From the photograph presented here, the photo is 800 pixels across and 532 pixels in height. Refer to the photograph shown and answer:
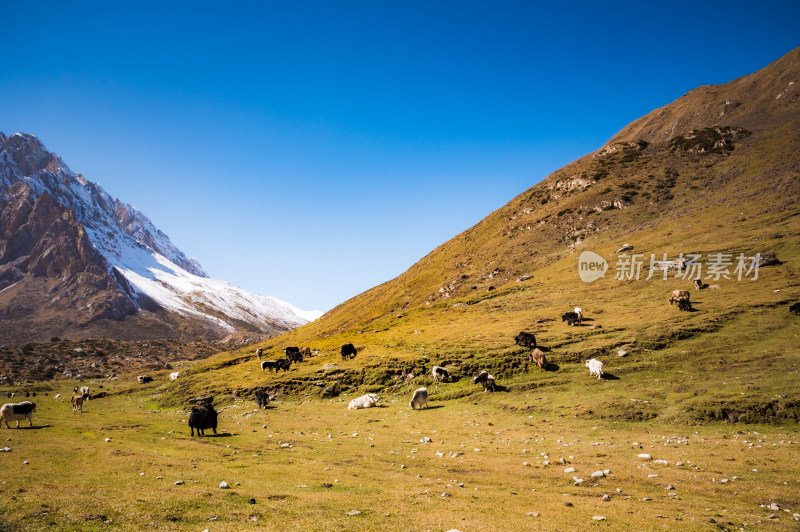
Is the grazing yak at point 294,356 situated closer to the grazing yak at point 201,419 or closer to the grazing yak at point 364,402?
the grazing yak at point 364,402

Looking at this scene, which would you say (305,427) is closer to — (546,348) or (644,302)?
(546,348)

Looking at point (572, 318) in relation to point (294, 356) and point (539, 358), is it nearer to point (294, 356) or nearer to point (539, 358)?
point (539, 358)

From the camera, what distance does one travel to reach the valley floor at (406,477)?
1043 cm

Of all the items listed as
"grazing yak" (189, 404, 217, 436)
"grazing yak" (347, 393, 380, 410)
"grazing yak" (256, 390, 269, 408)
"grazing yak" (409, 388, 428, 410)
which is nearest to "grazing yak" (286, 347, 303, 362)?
"grazing yak" (256, 390, 269, 408)

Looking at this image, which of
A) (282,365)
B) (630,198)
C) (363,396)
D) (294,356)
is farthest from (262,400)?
(630,198)

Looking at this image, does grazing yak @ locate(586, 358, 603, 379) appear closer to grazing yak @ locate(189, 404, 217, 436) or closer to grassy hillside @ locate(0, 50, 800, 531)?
grassy hillside @ locate(0, 50, 800, 531)

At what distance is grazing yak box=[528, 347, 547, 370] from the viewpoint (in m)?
38.7

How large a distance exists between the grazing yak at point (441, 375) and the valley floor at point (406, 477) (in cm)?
1172

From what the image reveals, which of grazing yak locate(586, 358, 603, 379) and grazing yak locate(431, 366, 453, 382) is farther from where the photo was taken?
grazing yak locate(431, 366, 453, 382)

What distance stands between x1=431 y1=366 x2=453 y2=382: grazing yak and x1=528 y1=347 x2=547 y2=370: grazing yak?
29.7ft

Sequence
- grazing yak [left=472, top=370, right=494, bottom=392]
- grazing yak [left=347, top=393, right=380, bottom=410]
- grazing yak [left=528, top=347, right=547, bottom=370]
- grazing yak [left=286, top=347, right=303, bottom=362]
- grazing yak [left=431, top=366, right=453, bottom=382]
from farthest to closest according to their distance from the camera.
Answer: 1. grazing yak [left=286, top=347, right=303, bottom=362]
2. grazing yak [left=431, top=366, right=453, bottom=382]
3. grazing yak [left=528, top=347, right=547, bottom=370]
4. grazing yak [left=472, top=370, right=494, bottom=392]
5. grazing yak [left=347, top=393, right=380, bottom=410]

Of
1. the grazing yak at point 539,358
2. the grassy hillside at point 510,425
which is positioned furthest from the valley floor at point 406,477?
the grazing yak at point 539,358

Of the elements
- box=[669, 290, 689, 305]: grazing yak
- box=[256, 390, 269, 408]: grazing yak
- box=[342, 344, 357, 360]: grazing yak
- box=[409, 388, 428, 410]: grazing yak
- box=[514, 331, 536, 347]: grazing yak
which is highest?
box=[669, 290, 689, 305]: grazing yak

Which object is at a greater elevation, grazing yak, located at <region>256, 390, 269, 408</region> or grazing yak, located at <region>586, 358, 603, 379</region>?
grazing yak, located at <region>586, 358, 603, 379</region>
